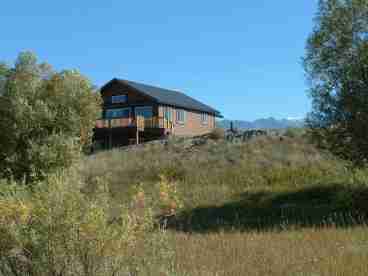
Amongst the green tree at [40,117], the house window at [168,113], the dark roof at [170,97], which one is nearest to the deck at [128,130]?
the house window at [168,113]

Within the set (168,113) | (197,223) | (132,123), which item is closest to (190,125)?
(168,113)

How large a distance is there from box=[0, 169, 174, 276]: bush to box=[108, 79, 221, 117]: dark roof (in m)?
40.6

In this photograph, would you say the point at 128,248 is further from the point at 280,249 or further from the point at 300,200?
the point at 300,200

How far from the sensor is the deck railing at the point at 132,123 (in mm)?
42562

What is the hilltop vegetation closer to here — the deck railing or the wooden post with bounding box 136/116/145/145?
the wooden post with bounding box 136/116/145/145

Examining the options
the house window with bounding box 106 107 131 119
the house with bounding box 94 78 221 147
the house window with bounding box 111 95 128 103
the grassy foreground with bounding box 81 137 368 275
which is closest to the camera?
the grassy foreground with bounding box 81 137 368 275

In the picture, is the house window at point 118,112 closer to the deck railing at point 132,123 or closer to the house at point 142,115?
the house at point 142,115

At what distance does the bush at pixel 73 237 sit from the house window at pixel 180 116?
1728 inches

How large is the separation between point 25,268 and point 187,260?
12.0ft

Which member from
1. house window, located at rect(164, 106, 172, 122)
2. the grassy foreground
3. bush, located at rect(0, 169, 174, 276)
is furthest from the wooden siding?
bush, located at rect(0, 169, 174, 276)

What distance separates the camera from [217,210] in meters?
19.2

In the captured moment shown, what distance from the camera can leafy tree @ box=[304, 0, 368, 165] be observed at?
15625mm

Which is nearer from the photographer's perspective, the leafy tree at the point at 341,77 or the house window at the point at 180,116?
the leafy tree at the point at 341,77

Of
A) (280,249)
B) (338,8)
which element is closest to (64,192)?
(280,249)
